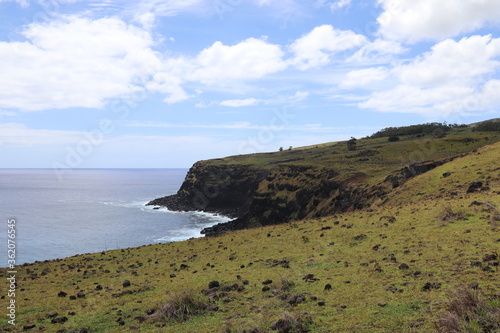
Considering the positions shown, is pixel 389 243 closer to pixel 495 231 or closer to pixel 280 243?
pixel 495 231

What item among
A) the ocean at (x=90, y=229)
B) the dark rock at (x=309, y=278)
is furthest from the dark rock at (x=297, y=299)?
the ocean at (x=90, y=229)

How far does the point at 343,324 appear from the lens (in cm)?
944

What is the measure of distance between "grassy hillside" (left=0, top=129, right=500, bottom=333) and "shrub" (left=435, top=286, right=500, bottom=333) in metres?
0.07

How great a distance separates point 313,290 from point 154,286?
9.62 meters

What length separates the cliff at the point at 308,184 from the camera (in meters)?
52.1

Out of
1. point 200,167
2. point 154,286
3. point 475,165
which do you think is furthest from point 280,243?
point 200,167

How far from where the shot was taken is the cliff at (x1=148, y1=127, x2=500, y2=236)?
52.1 meters

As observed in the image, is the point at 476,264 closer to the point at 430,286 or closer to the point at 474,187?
the point at 430,286

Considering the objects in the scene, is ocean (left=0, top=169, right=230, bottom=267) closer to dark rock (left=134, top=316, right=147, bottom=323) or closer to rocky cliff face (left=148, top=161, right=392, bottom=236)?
rocky cliff face (left=148, top=161, right=392, bottom=236)

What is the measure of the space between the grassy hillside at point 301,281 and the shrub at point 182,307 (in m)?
0.04

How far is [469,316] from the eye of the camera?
784cm

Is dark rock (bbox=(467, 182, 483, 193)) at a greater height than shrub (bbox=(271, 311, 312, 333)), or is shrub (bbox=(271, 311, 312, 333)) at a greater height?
dark rock (bbox=(467, 182, 483, 193))

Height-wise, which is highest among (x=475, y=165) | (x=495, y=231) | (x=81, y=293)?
(x=475, y=165)

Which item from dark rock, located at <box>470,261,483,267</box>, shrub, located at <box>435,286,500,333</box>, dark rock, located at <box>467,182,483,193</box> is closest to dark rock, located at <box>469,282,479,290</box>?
shrub, located at <box>435,286,500,333</box>
